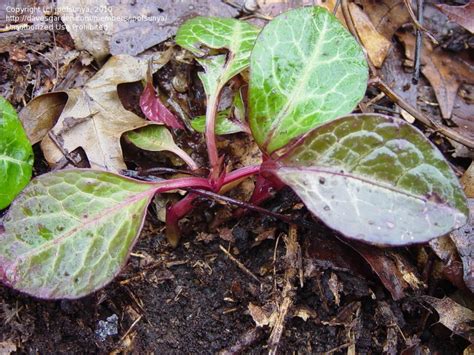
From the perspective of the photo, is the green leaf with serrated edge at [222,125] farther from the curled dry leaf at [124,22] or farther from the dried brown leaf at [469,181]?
the dried brown leaf at [469,181]

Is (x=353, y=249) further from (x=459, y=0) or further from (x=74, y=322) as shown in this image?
(x=459, y=0)

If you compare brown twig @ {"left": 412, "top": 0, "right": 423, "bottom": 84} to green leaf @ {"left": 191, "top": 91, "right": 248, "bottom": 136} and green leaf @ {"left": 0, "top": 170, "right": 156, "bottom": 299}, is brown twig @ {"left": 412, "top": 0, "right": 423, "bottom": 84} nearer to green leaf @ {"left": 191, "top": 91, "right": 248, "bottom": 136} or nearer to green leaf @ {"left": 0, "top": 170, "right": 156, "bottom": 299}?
green leaf @ {"left": 191, "top": 91, "right": 248, "bottom": 136}

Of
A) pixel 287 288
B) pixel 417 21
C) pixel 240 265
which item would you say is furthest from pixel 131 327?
pixel 417 21

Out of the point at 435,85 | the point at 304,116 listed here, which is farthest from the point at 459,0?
the point at 304,116

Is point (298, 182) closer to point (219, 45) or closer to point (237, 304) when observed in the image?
point (237, 304)

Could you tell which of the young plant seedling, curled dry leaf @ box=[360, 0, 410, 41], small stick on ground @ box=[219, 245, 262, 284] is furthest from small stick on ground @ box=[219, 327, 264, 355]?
curled dry leaf @ box=[360, 0, 410, 41]

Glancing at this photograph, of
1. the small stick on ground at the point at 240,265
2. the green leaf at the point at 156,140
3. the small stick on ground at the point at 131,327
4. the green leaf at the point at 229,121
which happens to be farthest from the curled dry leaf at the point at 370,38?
the small stick on ground at the point at 131,327
